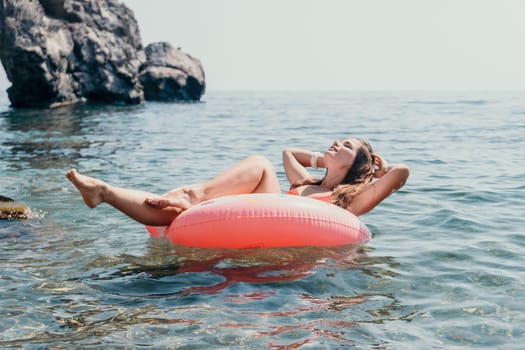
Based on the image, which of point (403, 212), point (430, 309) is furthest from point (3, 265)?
point (403, 212)

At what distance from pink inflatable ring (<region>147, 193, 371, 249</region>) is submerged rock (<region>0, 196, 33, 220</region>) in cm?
271

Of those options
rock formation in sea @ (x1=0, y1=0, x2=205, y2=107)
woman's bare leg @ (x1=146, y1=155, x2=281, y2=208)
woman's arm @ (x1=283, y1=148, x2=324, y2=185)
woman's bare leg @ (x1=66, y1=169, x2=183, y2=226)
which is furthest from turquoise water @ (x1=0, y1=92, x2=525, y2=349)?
rock formation in sea @ (x1=0, y1=0, x2=205, y2=107)

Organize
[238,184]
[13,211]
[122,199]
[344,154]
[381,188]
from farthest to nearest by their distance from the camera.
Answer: [13,211]
[344,154]
[381,188]
[238,184]
[122,199]

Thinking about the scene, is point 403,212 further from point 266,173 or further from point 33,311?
point 33,311

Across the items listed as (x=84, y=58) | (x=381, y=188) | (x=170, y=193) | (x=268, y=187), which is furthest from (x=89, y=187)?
(x=84, y=58)

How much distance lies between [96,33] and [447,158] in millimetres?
30227

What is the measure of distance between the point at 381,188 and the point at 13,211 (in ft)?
14.4

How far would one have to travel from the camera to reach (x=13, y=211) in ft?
25.8

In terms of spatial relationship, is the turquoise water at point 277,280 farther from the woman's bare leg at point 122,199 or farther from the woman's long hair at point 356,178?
the woman's long hair at point 356,178

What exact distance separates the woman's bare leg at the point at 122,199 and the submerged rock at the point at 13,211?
7.79 feet

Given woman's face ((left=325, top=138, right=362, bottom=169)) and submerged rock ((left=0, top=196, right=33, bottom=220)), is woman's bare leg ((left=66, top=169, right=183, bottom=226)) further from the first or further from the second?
submerged rock ((left=0, top=196, right=33, bottom=220))

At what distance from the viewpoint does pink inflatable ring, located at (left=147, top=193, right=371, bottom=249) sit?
229 inches

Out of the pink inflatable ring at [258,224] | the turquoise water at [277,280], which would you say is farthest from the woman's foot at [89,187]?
the pink inflatable ring at [258,224]

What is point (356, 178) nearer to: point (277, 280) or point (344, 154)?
point (344, 154)
